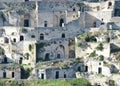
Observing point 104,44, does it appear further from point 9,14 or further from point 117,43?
point 9,14

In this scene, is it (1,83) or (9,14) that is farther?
(9,14)

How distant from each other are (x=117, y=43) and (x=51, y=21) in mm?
10981

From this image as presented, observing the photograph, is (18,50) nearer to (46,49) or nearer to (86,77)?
(46,49)

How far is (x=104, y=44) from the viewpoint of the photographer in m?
81.2

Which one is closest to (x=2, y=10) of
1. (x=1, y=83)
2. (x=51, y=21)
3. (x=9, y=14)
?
(x=9, y=14)

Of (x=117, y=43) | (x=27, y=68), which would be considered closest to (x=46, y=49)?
(x=27, y=68)

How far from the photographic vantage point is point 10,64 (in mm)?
82000

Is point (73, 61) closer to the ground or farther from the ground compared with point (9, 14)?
closer to the ground

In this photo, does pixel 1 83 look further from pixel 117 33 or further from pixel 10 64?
Answer: pixel 117 33

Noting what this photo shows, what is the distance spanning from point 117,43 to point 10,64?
14.6 m

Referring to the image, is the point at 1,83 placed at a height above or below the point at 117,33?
below

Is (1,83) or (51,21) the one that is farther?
(51,21)

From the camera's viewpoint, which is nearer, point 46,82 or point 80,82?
point 80,82

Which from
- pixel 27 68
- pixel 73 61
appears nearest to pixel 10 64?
pixel 27 68
